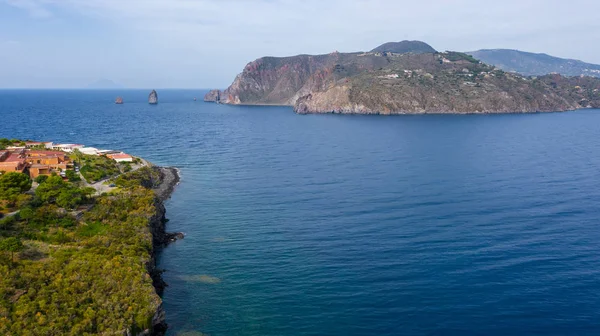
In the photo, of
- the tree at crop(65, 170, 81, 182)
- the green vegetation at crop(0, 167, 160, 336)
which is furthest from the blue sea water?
the tree at crop(65, 170, 81, 182)

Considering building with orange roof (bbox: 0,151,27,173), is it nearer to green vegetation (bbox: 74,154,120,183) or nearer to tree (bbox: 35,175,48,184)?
tree (bbox: 35,175,48,184)

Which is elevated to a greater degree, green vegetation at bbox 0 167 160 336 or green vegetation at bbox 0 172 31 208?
green vegetation at bbox 0 172 31 208

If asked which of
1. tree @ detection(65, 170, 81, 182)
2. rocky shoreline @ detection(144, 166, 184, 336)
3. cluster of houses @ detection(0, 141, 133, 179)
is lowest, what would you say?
rocky shoreline @ detection(144, 166, 184, 336)

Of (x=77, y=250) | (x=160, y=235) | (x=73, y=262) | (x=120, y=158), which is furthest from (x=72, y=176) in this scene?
(x=73, y=262)

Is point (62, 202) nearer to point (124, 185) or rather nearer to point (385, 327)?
point (124, 185)

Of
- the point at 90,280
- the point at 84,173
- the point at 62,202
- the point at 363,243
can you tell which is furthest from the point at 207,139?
the point at 90,280

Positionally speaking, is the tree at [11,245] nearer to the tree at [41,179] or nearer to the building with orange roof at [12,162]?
the tree at [41,179]
